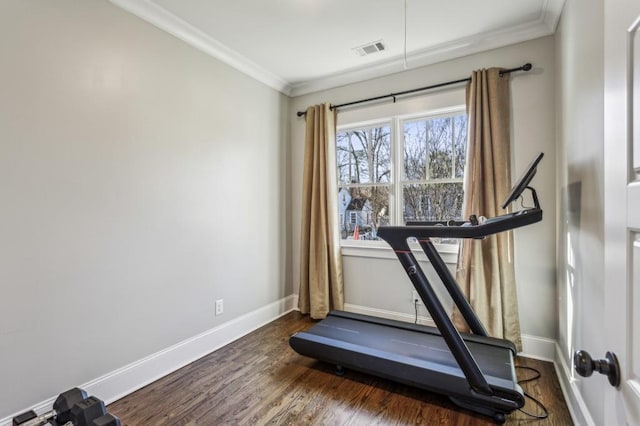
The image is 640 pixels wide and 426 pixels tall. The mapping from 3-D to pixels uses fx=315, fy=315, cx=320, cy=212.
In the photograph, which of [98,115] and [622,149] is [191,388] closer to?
[98,115]

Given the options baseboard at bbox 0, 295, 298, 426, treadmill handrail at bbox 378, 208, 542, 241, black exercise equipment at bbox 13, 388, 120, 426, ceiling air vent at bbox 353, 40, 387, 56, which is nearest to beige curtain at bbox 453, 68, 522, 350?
treadmill handrail at bbox 378, 208, 542, 241

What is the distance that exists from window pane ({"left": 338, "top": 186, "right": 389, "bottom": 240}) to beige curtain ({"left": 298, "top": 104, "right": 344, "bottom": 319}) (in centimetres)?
23

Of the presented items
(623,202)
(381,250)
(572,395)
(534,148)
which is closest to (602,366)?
(623,202)

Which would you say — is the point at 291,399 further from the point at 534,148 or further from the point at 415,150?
the point at 534,148

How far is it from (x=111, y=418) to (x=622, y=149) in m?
1.66

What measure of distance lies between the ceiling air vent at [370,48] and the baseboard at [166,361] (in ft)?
8.93

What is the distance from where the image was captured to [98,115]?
201 cm

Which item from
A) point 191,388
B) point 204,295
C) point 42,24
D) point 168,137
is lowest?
point 191,388

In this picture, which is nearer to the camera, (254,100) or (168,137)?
(168,137)

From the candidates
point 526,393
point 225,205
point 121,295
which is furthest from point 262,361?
point 526,393

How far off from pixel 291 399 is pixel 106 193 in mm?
1801

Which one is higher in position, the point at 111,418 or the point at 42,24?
the point at 42,24

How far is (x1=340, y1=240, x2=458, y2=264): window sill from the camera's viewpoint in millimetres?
2902

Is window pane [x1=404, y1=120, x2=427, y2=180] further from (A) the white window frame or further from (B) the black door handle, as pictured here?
(B) the black door handle
